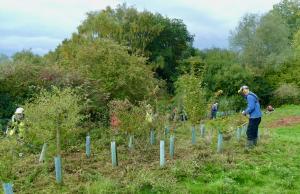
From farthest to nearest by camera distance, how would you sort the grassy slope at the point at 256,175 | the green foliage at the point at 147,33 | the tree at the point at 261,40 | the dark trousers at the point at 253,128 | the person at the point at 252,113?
the tree at the point at 261,40, the green foliage at the point at 147,33, the dark trousers at the point at 253,128, the person at the point at 252,113, the grassy slope at the point at 256,175

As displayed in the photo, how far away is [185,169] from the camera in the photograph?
11445mm

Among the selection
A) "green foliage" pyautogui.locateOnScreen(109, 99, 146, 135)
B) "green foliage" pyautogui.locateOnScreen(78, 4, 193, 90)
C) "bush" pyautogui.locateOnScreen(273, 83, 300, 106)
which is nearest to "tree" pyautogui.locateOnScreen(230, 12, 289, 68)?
"bush" pyautogui.locateOnScreen(273, 83, 300, 106)

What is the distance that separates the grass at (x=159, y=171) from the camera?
A: 1016cm

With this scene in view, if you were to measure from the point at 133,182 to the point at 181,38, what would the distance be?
4250cm

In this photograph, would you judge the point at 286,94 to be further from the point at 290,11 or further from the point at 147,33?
the point at 290,11

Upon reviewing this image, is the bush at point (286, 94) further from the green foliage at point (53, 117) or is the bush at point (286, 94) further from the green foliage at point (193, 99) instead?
the green foliage at point (53, 117)

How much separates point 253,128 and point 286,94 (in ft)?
115

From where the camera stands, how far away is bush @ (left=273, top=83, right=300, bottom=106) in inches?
1901

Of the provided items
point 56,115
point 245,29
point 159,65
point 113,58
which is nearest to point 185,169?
point 56,115

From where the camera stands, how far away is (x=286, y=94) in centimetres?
4838

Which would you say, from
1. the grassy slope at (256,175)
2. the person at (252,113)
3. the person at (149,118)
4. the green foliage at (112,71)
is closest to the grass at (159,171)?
the grassy slope at (256,175)

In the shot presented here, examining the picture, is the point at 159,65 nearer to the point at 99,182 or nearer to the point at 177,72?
the point at 177,72

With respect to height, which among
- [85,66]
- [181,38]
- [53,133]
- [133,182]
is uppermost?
[181,38]

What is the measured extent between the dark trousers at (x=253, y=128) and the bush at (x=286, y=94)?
34.8m
